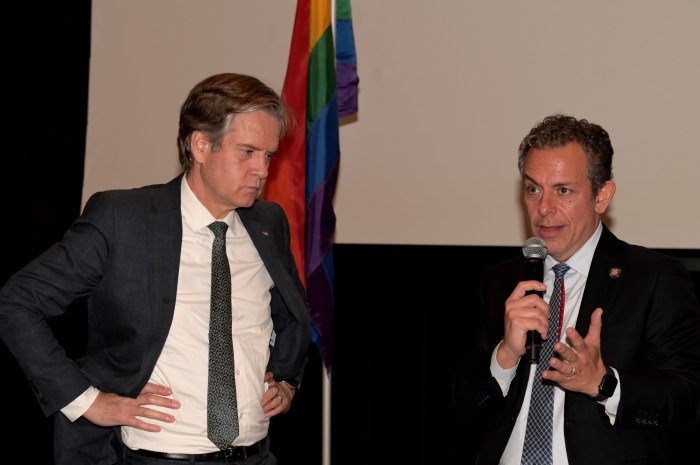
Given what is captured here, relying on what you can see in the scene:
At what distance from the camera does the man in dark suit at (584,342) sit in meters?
2.56

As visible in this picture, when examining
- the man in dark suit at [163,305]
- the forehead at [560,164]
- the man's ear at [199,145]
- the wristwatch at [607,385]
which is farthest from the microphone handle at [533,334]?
the man's ear at [199,145]

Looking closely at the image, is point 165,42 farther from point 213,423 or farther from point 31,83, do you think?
point 213,423

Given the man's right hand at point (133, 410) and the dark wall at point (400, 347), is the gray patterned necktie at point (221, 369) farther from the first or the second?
the dark wall at point (400, 347)

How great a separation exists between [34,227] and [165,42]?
1.35m

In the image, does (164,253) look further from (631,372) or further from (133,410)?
(631,372)

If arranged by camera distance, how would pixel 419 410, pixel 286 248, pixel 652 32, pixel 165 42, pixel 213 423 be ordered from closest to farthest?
pixel 213 423 → pixel 286 248 → pixel 652 32 → pixel 419 410 → pixel 165 42

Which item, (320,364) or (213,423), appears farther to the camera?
(320,364)

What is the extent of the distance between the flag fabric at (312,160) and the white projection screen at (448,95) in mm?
574

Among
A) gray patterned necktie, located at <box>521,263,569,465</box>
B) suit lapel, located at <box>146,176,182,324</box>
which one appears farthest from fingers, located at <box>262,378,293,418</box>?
gray patterned necktie, located at <box>521,263,569,465</box>

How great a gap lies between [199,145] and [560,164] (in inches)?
47.1

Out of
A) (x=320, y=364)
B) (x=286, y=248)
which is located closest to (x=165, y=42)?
(x=320, y=364)

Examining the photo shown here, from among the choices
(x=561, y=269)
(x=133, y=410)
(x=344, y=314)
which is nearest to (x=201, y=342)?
(x=133, y=410)

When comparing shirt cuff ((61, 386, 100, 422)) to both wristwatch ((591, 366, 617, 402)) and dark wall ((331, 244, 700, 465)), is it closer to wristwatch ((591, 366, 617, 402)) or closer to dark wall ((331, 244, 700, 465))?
wristwatch ((591, 366, 617, 402))

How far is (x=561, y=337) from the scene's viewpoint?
9.27 ft
